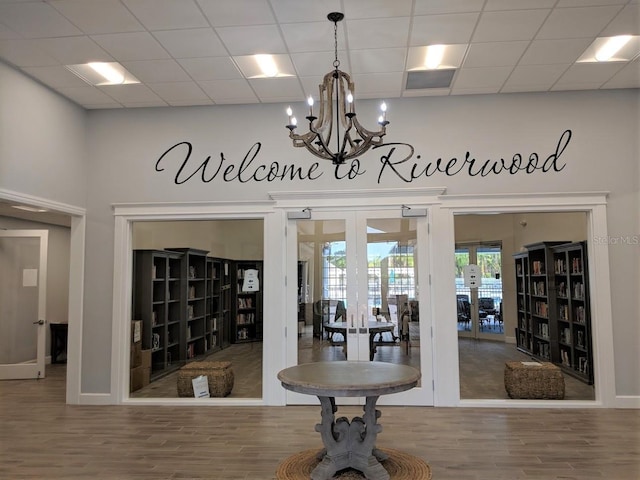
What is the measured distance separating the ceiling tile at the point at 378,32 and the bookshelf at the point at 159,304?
4.03m

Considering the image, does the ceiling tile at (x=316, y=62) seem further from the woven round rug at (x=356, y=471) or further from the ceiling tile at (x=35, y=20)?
the woven round rug at (x=356, y=471)

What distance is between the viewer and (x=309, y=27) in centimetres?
412

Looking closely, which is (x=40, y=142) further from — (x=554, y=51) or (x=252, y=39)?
(x=554, y=51)

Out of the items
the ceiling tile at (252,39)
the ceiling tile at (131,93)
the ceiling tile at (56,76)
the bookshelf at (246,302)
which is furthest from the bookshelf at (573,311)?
the ceiling tile at (56,76)

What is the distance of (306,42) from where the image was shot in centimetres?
438

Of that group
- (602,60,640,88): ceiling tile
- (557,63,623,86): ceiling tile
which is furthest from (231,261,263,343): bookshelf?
(602,60,640,88): ceiling tile

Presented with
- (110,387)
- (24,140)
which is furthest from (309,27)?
(110,387)

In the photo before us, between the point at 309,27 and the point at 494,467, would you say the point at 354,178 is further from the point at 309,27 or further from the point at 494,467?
the point at 494,467

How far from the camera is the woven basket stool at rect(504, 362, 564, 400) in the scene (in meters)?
5.43

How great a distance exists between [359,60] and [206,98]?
1982 millimetres

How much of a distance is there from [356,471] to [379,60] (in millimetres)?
3751

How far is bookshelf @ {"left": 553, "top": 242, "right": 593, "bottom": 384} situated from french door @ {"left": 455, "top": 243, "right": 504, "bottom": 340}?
1.04 metres

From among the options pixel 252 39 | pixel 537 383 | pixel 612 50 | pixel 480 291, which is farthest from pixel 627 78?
pixel 252 39

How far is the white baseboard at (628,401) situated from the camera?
17.0 ft
